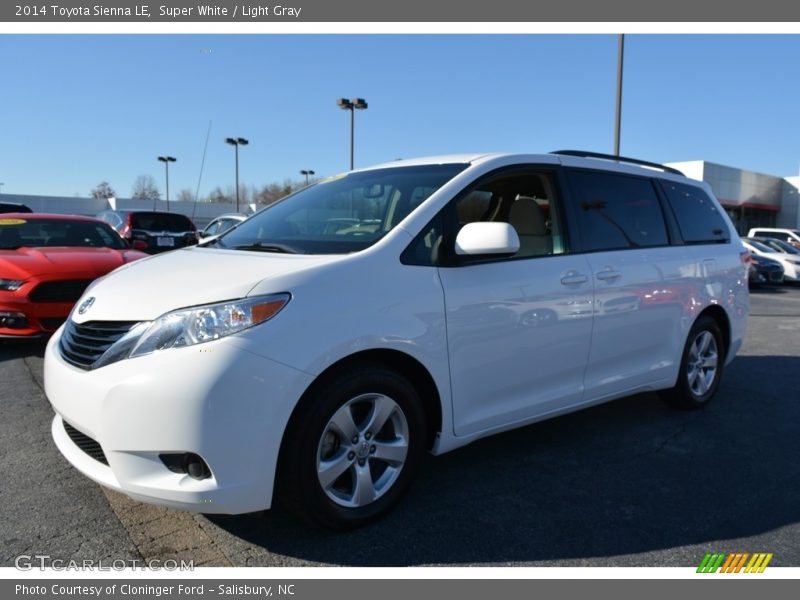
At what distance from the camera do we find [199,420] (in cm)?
245

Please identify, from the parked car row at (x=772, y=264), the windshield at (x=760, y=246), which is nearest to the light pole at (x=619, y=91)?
the parked car row at (x=772, y=264)

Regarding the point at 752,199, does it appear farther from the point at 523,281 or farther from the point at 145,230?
the point at 523,281

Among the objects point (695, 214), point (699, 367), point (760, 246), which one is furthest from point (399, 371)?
point (760, 246)

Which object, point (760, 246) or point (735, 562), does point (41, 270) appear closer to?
point (735, 562)

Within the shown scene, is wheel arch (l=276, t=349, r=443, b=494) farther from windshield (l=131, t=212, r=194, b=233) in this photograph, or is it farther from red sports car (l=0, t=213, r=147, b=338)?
windshield (l=131, t=212, r=194, b=233)

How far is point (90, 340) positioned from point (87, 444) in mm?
467

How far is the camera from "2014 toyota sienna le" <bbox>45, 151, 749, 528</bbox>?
2525 millimetres

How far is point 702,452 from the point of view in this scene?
13.5ft

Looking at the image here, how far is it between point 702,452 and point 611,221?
1.62m

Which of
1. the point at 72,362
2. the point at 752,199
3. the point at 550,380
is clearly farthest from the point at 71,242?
the point at 752,199

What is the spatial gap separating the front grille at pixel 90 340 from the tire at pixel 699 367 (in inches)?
155

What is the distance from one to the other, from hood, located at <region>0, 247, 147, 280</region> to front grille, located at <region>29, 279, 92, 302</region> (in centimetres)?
8

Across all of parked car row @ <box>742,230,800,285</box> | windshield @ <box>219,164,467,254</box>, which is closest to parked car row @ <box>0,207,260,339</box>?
windshield @ <box>219,164,467,254</box>

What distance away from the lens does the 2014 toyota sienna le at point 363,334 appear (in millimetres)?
2525
